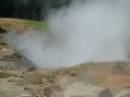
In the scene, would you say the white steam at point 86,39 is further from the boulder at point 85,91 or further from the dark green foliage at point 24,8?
the dark green foliage at point 24,8

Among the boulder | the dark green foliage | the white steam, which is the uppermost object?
the boulder

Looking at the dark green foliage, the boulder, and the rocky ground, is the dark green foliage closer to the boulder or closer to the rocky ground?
the rocky ground

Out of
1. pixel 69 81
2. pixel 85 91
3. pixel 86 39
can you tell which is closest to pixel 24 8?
pixel 86 39

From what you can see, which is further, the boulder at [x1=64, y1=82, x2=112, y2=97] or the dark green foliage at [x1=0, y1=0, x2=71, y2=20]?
the dark green foliage at [x1=0, y1=0, x2=71, y2=20]

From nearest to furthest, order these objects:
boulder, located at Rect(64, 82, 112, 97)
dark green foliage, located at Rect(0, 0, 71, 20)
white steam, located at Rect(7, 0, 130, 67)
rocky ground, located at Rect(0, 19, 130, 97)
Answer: boulder, located at Rect(64, 82, 112, 97)
rocky ground, located at Rect(0, 19, 130, 97)
white steam, located at Rect(7, 0, 130, 67)
dark green foliage, located at Rect(0, 0, 71, 20)

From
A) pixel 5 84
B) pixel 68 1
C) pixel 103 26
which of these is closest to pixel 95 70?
pixel 5 84

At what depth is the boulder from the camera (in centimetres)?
1151

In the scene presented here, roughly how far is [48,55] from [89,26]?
2667 millimetres

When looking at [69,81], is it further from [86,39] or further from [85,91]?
[86,39]

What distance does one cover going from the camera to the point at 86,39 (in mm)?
23594

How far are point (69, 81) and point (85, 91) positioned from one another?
283 centimetres

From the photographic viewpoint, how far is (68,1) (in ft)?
124

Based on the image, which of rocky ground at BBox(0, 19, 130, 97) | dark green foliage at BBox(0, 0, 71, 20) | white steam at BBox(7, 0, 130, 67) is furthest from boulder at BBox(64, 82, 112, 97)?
dark green foliage at BBox(0, 0, 71, 20)

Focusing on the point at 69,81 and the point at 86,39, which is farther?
the point at 86,39
